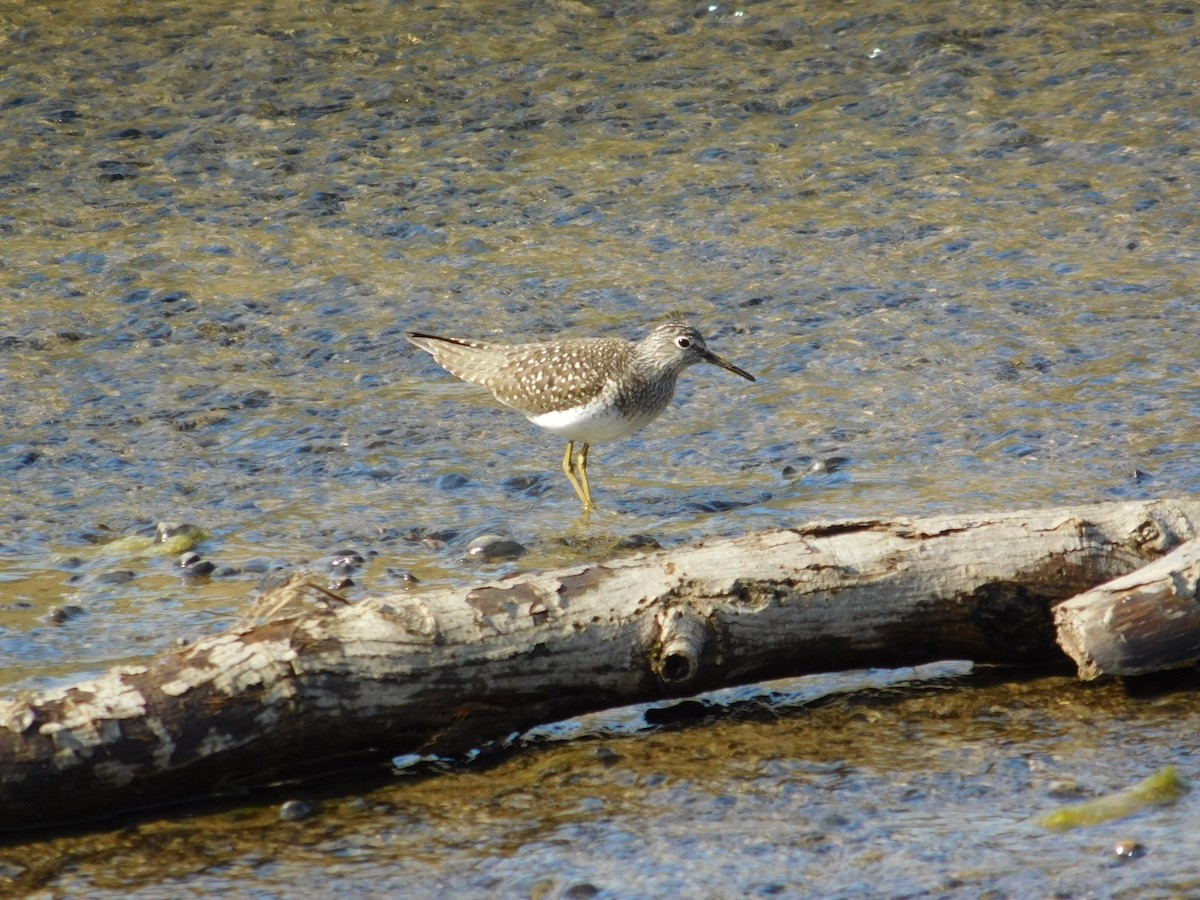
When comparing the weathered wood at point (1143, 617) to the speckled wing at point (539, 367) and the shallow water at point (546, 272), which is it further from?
the speckled wing at point (539, 367)

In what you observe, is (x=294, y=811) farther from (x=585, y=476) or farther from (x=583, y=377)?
(x=583, y=377)

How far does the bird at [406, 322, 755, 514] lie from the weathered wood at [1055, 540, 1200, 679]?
3.06 metres

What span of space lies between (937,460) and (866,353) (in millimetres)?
1350

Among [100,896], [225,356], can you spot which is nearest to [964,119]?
[225,356]

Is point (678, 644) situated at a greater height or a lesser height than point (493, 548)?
lesser

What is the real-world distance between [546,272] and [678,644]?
544 cm

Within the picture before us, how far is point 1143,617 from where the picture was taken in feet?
17.1

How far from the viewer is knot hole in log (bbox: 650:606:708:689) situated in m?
5.18

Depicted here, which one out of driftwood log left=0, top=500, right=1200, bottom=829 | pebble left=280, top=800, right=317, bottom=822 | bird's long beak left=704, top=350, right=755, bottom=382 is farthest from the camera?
bird's long beak left=704, top=350, right=755, bottom=382

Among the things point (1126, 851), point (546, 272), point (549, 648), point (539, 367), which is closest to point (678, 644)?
point (549, 648)

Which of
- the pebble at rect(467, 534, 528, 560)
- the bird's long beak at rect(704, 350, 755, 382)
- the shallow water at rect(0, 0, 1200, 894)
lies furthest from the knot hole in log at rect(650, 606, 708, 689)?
the bird's long beak at rect(704, 350, 755, 382)

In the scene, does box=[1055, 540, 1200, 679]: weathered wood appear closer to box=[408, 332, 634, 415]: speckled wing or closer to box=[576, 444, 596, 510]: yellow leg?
box=[576, 444, 596, 510]: yellow leg

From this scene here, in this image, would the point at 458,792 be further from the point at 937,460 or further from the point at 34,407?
the point at 34,407

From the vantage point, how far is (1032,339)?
9094mm
